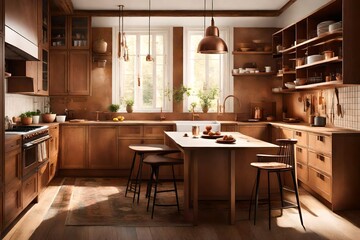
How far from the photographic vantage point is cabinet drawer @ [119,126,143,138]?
758 centimetres

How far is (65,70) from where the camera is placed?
7930mm

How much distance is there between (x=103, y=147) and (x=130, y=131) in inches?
22.2

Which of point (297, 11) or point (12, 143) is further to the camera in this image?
point (297, 11)

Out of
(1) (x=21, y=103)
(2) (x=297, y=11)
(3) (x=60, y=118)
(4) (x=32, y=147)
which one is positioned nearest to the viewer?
(4) (x=32, y=147)

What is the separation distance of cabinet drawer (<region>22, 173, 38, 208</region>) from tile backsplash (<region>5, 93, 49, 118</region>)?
1220 millimetres

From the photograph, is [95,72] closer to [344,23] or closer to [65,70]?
[65,70]

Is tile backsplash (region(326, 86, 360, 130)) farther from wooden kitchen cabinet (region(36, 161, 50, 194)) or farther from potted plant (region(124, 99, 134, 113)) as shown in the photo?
wooden kitchen cabinet (region(36, 161, 50, 194))

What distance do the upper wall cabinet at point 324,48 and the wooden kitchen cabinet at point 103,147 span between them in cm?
314

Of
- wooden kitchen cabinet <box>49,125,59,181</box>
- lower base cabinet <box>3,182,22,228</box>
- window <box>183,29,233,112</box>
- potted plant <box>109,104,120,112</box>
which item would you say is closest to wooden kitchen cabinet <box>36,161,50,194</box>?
wooden kitchen cabinet <box>49,125,59,181</box>

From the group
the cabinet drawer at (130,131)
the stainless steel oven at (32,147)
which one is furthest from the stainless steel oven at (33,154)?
the cabinet drawer at (130,131)

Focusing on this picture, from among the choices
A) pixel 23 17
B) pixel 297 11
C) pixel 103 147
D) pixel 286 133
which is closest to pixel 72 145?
pixel 103 147

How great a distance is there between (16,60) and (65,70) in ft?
6.15

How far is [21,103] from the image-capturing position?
267 inches

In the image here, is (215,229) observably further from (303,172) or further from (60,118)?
(60,118)
